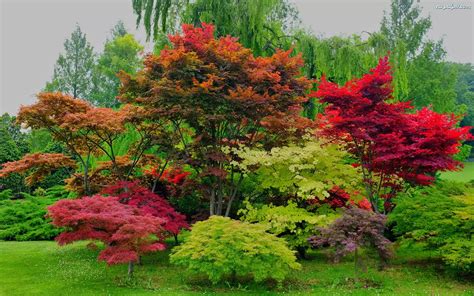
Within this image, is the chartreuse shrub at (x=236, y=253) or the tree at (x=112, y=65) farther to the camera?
the tree at (x=112, y=65)

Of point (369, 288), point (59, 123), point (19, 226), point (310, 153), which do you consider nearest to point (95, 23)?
point (19, 226)

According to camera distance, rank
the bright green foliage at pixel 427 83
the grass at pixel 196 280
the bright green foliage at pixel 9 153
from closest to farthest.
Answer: the grass at pixel 196 280, the bright green foliage at pixel 9 153, the bright green foliage at pixel 427 83

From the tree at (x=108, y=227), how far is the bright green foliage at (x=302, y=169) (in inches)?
106

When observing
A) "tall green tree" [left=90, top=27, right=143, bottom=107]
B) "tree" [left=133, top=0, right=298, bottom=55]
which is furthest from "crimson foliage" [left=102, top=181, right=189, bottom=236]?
"tall green tree" [left=90, top=27, right=143, bottom=107]

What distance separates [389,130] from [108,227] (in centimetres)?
611

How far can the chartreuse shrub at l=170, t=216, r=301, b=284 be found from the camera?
24.0 ft

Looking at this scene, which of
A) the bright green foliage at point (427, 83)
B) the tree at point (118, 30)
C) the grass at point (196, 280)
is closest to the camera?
the grass at point (196, 280)

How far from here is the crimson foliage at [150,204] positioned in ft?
31.7

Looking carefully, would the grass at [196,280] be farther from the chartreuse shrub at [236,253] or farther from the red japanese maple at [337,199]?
the red japanese maple at [337,199]

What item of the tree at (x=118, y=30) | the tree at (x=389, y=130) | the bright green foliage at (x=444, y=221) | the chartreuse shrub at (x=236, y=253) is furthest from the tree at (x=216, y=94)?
the tree at (x=118, y=30)

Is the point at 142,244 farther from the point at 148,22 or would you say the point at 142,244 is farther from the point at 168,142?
the point at 148,22

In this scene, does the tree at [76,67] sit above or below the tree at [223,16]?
above

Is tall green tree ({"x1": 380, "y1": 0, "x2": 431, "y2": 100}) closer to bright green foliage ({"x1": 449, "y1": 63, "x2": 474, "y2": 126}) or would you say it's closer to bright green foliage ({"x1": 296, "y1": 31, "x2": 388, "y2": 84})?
bright green foliage ({"x1": 449, "y1": 63, "x2": 474, "y2": 126})

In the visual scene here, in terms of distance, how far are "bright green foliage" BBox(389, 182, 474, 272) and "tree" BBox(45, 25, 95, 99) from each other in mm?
31085
